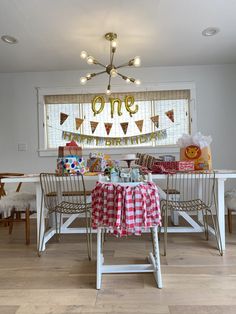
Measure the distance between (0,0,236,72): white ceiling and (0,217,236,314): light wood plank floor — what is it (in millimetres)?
2349

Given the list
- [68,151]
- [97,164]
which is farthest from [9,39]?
[97,164]

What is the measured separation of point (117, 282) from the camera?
1.75 metres

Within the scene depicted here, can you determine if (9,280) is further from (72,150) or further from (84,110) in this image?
(84,110)

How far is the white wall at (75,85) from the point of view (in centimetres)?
385

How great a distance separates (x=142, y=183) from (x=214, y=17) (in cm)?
205

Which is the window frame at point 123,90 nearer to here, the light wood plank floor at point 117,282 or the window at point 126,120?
the window at point 126,120

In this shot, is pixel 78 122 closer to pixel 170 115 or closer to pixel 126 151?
pixel 126 151

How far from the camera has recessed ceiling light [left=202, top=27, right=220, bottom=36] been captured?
9.14ft

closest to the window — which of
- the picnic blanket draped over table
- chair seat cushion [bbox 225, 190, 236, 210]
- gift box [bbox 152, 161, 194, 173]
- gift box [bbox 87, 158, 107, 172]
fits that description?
gift box [bbox 87, 158, 107, 172]

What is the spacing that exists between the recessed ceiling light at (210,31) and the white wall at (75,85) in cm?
98

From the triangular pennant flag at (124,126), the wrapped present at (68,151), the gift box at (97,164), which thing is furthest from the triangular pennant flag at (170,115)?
the wrapped present at (68,151)

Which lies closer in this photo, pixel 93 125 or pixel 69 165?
pixel 69 165

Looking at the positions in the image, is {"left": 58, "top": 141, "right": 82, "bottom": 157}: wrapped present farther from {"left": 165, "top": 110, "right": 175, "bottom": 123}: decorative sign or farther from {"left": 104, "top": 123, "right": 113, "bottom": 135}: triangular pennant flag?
{"left": 165, "top": 110, "right": 175, "bottom": 123}: decorative sign

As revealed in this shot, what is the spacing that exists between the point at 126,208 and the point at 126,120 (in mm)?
2533
